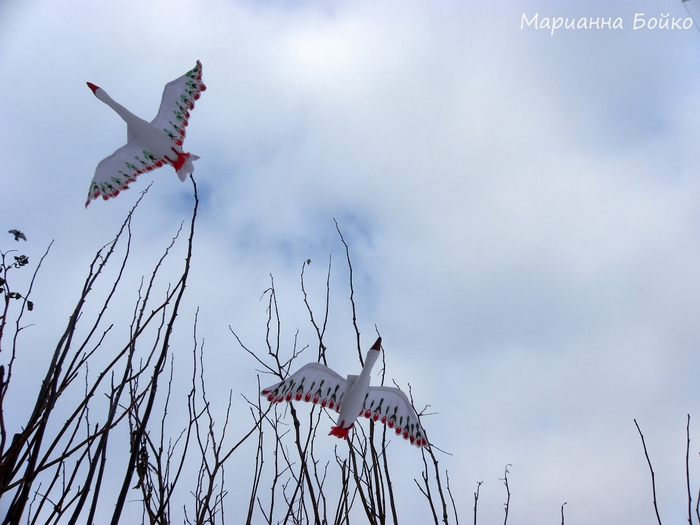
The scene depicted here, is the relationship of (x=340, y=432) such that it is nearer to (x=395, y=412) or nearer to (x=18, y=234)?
(x=395, y=412)

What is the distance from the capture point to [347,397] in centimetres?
242

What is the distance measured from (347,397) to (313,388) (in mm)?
184

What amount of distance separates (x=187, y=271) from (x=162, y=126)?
6.46ft

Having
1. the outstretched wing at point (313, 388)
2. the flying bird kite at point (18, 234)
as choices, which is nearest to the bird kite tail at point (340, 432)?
Result: the outstretched wing at point (313, 388)

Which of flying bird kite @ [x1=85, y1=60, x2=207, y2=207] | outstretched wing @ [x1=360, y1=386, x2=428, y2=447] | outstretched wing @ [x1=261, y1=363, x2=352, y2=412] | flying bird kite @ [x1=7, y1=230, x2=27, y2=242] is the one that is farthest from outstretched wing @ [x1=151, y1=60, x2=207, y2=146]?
outstretched wing @ [x1=360, y1=386, x2=428, y2=447]

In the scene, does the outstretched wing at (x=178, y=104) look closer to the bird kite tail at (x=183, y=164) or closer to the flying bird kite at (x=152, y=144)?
the flying bird kite at (x=152, y=144)

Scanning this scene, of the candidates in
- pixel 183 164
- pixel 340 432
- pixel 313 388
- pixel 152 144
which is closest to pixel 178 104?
pixel 152 144

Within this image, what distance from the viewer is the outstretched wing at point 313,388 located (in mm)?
2338

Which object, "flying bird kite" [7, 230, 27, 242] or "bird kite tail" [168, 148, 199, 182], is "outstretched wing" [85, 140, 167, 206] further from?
"flying bird kite" [7, 230, 27, 242]

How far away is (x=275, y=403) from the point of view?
2396 mm

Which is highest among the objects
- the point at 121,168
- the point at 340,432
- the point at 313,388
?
the point at 121,168

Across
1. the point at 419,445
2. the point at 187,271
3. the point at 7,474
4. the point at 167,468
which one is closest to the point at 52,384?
the point at 7,474

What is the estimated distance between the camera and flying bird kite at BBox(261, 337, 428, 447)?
2.35 meters

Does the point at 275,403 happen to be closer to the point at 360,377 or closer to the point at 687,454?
the point at 360,377
